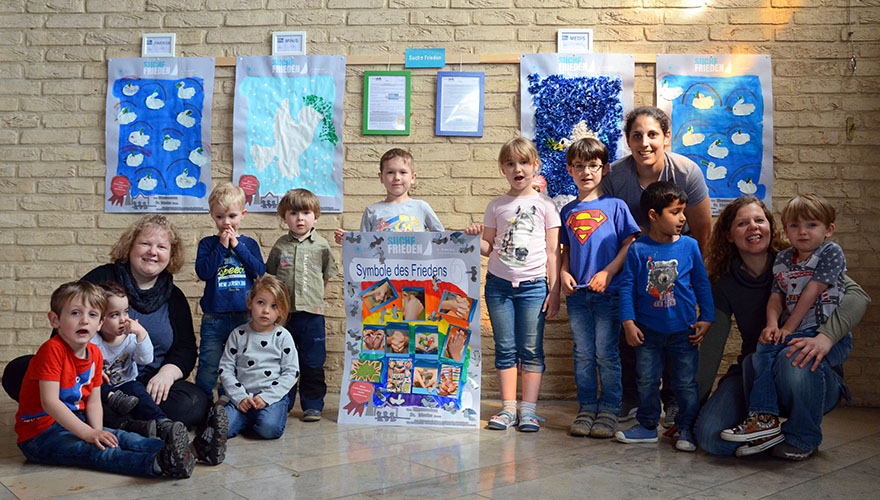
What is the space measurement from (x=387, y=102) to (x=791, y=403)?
2408 mm

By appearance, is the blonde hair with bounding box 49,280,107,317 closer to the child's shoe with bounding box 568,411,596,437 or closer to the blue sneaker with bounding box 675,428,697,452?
the child's shoe with bounding box 568,411,596,437

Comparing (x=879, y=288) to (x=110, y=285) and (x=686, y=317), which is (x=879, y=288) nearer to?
(x=686, y=317)

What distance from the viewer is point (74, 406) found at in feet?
7.75

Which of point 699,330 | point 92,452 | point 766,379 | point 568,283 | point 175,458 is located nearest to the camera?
point 175,458

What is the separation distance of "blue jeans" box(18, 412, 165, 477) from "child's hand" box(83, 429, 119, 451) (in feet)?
0.05

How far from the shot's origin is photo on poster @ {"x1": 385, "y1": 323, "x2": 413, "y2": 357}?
303cm

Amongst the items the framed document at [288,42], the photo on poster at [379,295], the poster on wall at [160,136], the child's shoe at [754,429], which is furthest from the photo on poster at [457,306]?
the framed document at [288,42]

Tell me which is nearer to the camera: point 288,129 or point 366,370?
point 366,370

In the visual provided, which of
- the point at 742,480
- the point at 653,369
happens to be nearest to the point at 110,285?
the point at 653,369

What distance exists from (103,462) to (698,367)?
2231 millimetres

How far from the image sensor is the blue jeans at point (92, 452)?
7.25 ft

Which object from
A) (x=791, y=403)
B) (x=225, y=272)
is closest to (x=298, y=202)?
(x=225, y=272)

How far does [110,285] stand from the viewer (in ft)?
8.46

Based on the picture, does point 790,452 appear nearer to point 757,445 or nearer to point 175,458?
point 757,445
